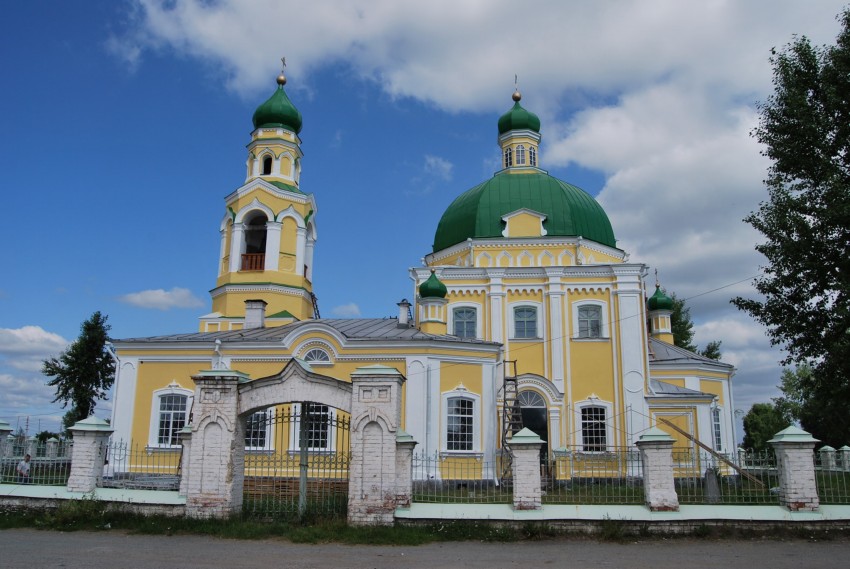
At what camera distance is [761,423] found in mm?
42469

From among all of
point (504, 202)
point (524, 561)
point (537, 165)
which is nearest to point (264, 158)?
point (504, 202)

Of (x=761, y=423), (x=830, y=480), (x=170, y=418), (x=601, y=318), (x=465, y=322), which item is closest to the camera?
(x=830, y=480)

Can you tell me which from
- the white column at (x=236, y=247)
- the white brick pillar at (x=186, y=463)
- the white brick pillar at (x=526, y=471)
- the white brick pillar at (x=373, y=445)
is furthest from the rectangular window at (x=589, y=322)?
the white brick pillar at (x=186, y=463)

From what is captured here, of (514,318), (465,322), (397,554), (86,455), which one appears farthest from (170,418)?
(397,554)

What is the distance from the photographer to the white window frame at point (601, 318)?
68.1 feet

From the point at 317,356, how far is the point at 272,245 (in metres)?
5.60

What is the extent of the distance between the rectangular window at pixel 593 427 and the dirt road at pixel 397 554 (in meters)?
11.0

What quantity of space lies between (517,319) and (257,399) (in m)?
12.5

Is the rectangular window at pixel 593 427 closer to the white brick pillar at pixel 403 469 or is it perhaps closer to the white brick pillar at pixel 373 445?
the white brick pillar at pixel 403 469

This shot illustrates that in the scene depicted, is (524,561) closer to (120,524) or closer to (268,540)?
(268,540)

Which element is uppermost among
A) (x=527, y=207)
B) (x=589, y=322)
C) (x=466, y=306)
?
(x=527, y=207)

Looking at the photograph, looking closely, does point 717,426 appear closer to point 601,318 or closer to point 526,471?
point 601,318

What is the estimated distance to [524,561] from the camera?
8086 millimetres

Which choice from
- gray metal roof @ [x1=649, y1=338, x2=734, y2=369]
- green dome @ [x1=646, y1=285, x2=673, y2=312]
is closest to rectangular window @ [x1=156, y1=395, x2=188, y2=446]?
gray metal roof @ [x1=649, y1=338, x2=734, y2=369]
